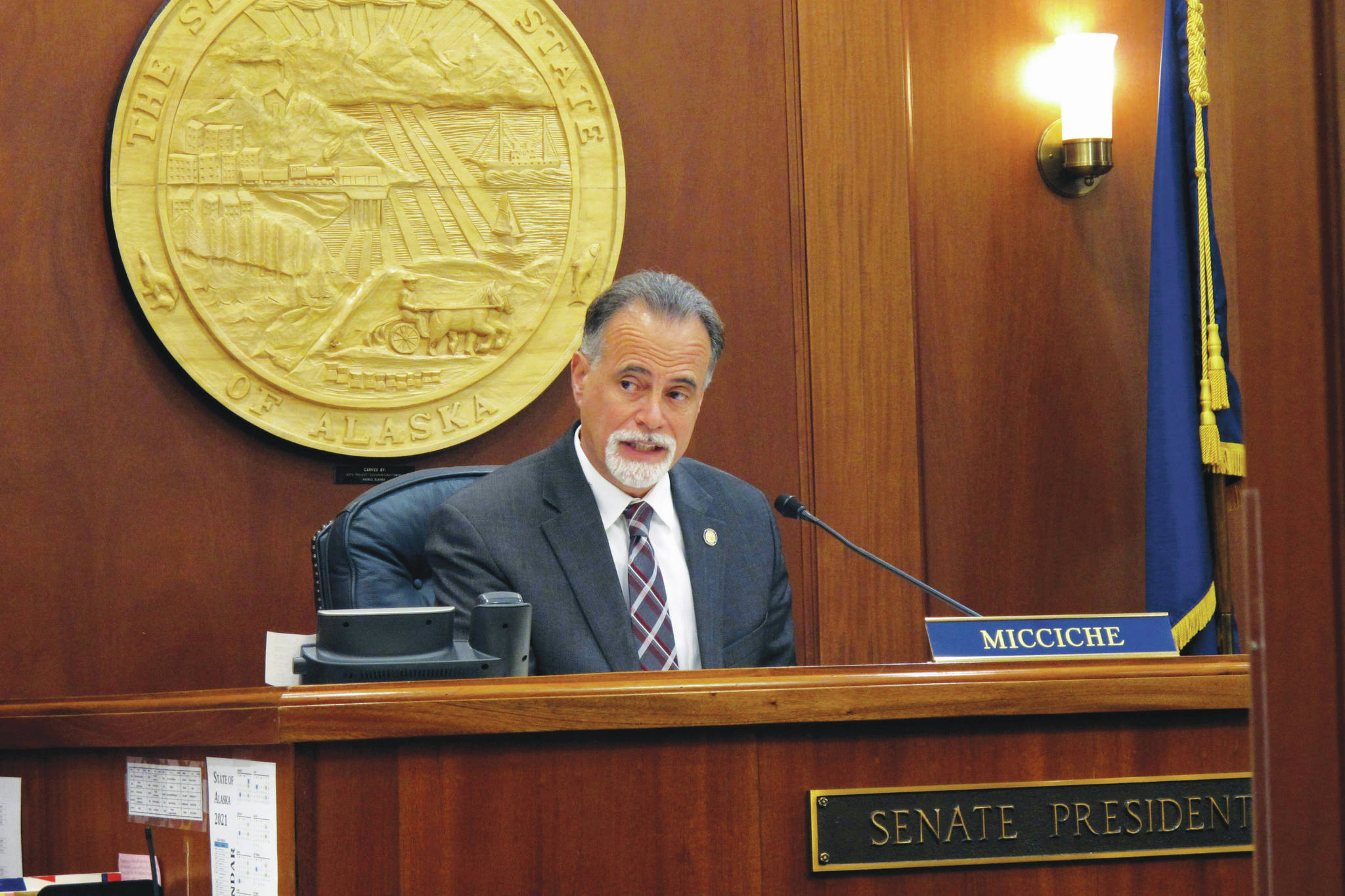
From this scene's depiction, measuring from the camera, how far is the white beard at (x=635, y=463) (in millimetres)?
2438

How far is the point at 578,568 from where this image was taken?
2.30m

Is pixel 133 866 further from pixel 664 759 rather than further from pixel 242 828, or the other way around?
pixel 664 759

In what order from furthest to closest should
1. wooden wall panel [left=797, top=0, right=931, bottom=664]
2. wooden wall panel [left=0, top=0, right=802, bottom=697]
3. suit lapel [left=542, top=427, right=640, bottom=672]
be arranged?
wooden wall panel [left=797, top=0, right=931, bottom=664] → wooden wall panel [left=0, top=0, right=802, bottom=697] → suit lapel [left=542, top=427, right=640, bottom=672]

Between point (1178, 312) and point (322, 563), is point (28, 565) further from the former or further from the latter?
point (1178, 312)

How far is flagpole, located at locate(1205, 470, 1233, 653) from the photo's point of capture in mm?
3178

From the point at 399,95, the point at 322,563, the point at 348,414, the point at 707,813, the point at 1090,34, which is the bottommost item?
the point at 707,813

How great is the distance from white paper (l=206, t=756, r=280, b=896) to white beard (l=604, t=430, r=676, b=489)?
120 centimetres

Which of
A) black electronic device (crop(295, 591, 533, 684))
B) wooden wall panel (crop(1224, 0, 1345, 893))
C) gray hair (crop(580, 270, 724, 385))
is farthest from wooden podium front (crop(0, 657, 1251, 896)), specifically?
gray hair (crop(580, 270, 724, 385))

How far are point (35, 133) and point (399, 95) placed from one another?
32.6 inches

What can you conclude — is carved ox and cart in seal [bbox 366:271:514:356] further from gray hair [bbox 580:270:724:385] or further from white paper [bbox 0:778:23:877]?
white paper [bbox 0:778:23:877]

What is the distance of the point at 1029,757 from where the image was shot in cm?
137

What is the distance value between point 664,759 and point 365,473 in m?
2.01

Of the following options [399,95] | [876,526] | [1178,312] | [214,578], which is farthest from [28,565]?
[1178,312]

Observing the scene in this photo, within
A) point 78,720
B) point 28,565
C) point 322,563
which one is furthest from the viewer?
point 28,565
